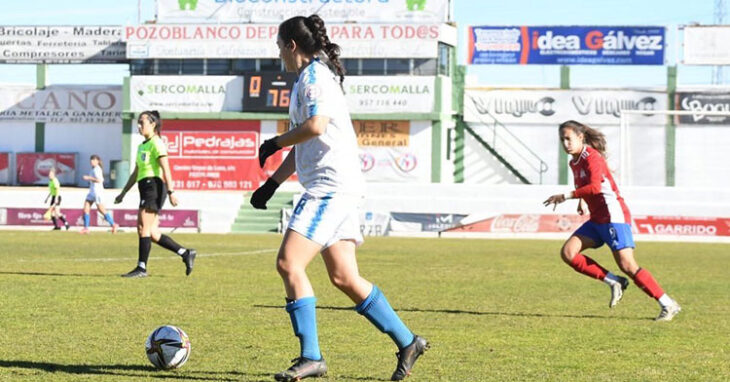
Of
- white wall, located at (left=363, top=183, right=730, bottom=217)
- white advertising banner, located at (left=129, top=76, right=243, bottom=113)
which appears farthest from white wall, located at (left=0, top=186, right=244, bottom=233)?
white advertising banner, located at (left=129, top=76, right=243, bottom=113)

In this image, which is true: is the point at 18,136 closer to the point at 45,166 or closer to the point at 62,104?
the point at 45,166

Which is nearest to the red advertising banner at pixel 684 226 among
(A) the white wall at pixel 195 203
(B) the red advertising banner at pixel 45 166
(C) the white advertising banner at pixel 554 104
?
(A) the white wall at pixel 195 203

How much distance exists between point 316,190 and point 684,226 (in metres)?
31.7

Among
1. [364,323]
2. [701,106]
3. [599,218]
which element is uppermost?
[701,106]

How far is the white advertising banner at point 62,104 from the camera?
2295 inches

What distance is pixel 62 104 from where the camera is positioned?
58.9 metres

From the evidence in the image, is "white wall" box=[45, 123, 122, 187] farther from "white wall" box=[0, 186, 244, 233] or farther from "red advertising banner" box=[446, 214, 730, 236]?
"red advertising banner" box=[446, 214, 730, 236]

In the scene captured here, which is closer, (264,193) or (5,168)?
(264,193)

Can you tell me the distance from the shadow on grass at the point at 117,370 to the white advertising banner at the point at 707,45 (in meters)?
48.7

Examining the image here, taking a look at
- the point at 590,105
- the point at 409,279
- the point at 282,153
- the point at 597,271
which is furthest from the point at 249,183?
the point at 597,271

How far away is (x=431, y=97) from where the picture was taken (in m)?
50.8

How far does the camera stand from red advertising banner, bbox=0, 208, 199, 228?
39.6m

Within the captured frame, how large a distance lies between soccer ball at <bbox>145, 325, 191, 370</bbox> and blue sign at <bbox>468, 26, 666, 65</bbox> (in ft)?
155

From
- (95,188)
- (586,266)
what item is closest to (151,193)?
(586,266)
